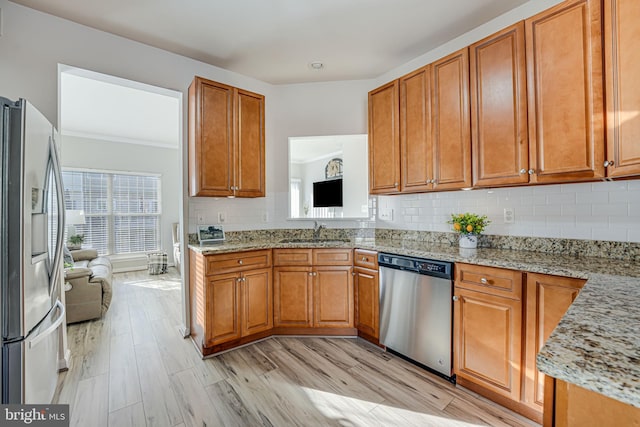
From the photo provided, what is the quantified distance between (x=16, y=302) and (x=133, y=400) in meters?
1.01

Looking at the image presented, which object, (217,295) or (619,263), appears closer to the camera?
(619,263)

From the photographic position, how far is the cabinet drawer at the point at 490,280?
5.48 feet

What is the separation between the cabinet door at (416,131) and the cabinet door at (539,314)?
106cm

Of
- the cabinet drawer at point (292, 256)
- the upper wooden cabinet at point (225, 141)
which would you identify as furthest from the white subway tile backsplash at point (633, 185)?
the upper wooden cabinet at point (225, 141)

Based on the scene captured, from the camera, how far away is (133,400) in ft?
6.11

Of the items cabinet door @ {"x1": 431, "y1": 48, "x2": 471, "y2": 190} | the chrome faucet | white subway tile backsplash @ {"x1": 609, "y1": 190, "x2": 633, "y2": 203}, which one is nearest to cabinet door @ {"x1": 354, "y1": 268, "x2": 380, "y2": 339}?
the chrome faucet

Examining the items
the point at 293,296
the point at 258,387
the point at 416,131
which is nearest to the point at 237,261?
the point at 293,296

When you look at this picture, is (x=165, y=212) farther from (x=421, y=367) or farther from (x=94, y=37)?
(x=421, y=367)

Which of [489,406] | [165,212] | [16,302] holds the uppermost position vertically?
[165,212]

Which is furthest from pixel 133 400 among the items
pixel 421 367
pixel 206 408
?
pixel 421 367

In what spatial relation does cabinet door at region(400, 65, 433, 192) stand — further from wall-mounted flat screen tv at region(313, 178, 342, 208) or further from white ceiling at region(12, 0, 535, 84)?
wall-mounted flat screen tv at region(313, 178, 342, 208)

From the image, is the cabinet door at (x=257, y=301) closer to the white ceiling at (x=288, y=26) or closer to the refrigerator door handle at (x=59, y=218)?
the refrigerator door handle at (x=59, y=218)

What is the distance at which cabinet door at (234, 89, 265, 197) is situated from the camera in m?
2.79

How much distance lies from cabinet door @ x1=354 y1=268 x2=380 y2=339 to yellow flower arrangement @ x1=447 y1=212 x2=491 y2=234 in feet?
2.57
